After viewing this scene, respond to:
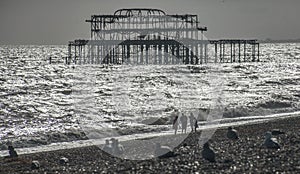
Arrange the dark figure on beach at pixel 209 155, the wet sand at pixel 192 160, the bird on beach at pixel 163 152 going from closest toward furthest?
1. the wet sand at pixel 192 160
2. the dark figure on beach at pixel 209 155
3. the bird on beach at pixel 163 152

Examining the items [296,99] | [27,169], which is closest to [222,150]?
[27,169]

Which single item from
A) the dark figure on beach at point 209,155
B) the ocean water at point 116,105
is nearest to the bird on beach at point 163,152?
the dark figure on beach at point 209,155

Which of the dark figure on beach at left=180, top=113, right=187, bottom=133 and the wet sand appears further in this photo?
the dark figure on beach at left=180, top=113, right=187, bottom=133

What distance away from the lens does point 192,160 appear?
1423 centimetres

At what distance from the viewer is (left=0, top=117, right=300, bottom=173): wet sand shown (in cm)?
1305

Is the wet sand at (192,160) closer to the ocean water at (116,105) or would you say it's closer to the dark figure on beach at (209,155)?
the dark figure on beach at (209,155)

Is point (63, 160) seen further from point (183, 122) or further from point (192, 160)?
point (183, 122)

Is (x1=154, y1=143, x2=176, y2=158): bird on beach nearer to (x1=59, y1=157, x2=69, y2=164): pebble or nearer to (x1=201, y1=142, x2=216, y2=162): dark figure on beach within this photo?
(x1=201, y1=142, x2=216, y2=162): dark figure on beach

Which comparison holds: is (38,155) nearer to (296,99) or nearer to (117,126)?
(117,126)

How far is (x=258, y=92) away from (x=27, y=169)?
31.3m

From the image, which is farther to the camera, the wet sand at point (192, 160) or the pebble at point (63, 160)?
the pebble at point (63, 160)

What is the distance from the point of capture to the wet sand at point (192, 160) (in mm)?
13047

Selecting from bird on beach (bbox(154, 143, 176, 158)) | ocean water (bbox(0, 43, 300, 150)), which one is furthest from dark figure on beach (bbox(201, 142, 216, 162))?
ocean water (bbox(0, 43, 300, 150))

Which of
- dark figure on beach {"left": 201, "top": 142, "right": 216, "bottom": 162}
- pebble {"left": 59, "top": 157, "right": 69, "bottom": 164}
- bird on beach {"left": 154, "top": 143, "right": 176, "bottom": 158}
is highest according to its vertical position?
dark figure on beach {"left": 201, "top": 142, "right": 216, "bottom": 162}
